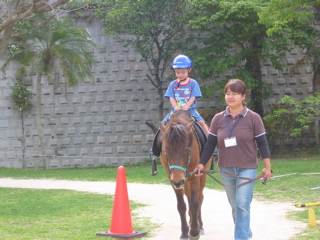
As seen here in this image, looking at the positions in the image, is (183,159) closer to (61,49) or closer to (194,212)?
(194,212)

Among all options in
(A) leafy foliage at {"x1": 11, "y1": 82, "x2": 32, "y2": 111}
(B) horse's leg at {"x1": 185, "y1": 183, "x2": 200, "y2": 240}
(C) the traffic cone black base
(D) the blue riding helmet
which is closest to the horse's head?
(B) horse's leg at {"x1": 185, "y1": 183, "x2": 200, "y2": 240}

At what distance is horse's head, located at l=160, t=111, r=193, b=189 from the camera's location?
6.93 meters

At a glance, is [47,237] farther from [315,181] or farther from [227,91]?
[315,181]

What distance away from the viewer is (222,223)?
9297 mm

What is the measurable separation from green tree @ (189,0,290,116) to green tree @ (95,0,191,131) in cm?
107

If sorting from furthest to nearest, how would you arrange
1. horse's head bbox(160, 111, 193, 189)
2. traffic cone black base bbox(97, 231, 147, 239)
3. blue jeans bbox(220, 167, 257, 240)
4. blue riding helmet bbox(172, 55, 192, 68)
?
blue riding helmet bbox(172, 55, 192, 68) < traffic cone black base bbox(97, 231, 147, 239) < horse's head bbox(160, 111, 193, 189) < blue jeans bbox(220, 167, 257, 240)

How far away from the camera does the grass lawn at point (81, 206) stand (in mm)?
8906

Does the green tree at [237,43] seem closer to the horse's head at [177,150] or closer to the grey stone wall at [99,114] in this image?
the grey stone wall at [99,114]

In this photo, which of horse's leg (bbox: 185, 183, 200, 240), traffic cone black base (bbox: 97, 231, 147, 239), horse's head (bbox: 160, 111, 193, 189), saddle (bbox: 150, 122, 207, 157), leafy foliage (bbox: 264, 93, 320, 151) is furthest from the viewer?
leafy foliage (bbox: 264, 93, 320, 151)

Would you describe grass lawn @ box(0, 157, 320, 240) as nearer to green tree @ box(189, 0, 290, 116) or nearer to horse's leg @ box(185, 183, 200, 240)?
horse's leg @ box(185, 183, 200, 240)

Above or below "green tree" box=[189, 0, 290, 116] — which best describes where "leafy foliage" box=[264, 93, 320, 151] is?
below

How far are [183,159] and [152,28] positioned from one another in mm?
15260

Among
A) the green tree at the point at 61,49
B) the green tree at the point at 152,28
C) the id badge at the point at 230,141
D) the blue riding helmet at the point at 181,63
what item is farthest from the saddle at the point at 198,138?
A: the green tree at the point at 152,28

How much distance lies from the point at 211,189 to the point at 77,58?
350 inches
